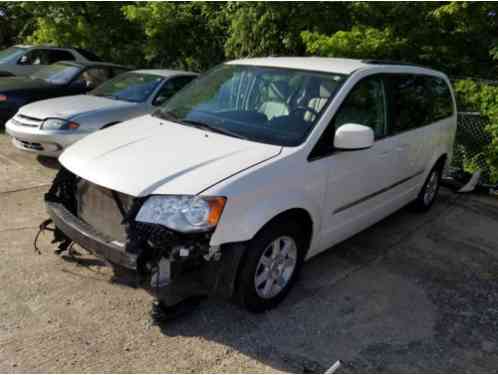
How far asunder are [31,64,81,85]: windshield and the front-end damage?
6.19 meters

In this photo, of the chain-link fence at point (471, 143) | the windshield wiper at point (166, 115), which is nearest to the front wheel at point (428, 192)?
the chain-link fence at point (471, 143)

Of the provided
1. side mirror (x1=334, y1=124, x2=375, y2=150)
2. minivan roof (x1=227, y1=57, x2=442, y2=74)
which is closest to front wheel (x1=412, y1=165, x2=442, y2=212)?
minivan roof (x1=227, y1=57, x2=442, y2=74)

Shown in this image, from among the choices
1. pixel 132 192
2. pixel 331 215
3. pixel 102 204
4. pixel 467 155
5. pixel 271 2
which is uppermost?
pixel 271 2

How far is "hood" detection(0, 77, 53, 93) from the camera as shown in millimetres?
7746

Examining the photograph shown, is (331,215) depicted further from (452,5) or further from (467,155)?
(452,5)

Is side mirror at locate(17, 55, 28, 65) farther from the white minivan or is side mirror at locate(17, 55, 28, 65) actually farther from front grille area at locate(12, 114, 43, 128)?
the white minivan

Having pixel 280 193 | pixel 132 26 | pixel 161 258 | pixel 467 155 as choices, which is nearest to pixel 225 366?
pixel 161 258

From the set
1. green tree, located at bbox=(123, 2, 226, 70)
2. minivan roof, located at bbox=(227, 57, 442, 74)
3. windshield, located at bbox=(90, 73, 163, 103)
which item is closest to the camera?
minivan roof, located at bbox=(227, 57, 442, 74)

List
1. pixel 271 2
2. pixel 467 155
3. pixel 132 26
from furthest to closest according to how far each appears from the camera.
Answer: pixel 132 26
pixel 271 2
pixel 467 155

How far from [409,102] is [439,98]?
3.34 feet

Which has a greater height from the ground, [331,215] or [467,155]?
[331,215]

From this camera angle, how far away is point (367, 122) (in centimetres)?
385

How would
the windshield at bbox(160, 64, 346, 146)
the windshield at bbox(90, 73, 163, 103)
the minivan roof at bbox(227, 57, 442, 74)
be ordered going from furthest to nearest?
the windshield at bbox(90, 73, 163, 103), the minivan roof at bbox(227, 57, 442, 74), the windshield at bbox(160, 64, 346, 146)

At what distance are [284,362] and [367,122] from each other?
81.8 inches
